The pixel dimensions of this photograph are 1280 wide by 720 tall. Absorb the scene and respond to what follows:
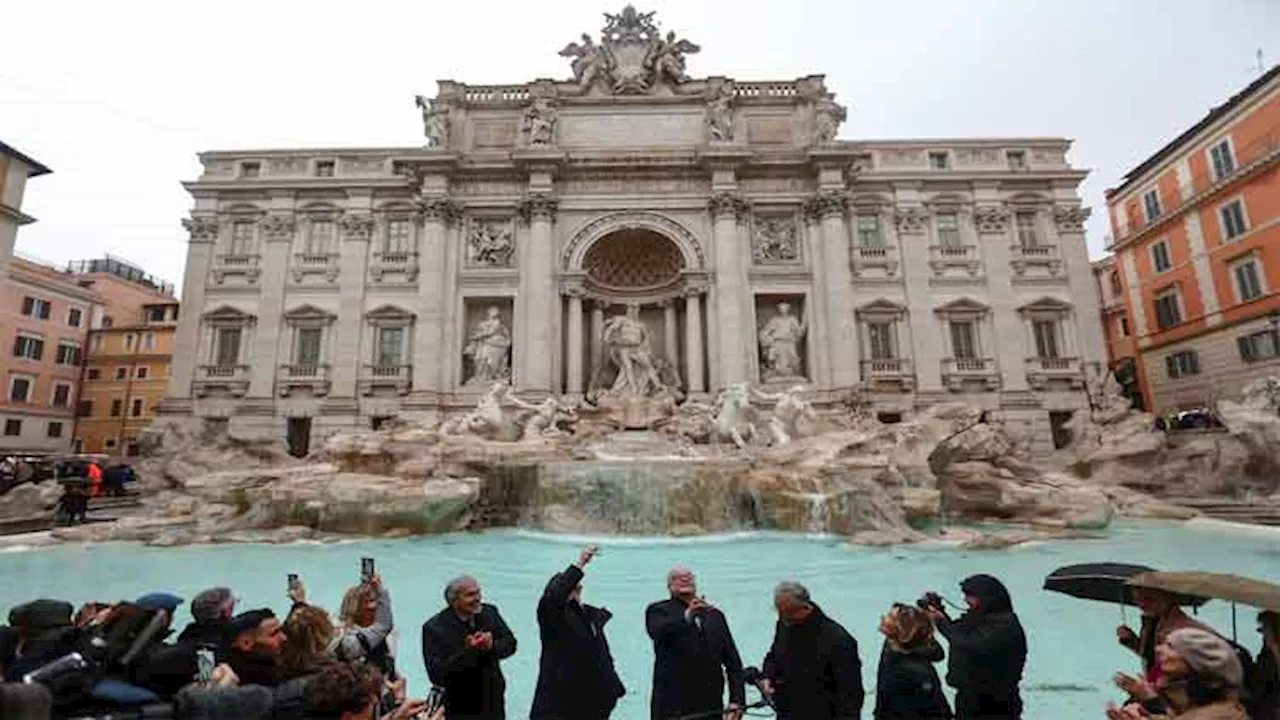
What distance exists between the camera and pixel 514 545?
9.55 meters

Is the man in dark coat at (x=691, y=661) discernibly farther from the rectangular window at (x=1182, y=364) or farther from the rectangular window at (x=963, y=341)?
the rectangular window at (x=1182, y=364)

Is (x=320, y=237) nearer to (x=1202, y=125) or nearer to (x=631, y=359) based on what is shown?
(x=631, y=359)

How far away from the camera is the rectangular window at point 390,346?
2072cm

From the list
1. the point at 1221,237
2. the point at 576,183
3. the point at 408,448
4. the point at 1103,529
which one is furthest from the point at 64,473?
the point at 1221,237

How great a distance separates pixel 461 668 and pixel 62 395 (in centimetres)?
3647

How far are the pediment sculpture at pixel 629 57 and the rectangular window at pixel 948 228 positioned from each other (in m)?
10.9

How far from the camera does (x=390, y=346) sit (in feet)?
68.5

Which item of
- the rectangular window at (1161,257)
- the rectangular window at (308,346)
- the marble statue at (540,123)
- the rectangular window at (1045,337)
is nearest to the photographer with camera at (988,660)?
the marble statue at (540,123)

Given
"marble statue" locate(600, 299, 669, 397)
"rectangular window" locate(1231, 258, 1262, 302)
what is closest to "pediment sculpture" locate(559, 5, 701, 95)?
"marble statue" locate(600, 299, 669, 397)

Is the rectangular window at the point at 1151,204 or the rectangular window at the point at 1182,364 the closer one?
the rectangular window at the point at 1182,364

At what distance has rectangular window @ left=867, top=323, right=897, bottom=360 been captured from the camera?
20.8m

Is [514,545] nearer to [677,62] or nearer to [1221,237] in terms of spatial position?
[677,62]

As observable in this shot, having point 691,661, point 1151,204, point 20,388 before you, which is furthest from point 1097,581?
point 20,388

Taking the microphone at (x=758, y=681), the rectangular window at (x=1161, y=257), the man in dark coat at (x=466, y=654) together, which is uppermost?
the rectangular window at (x=1161, y=257)
